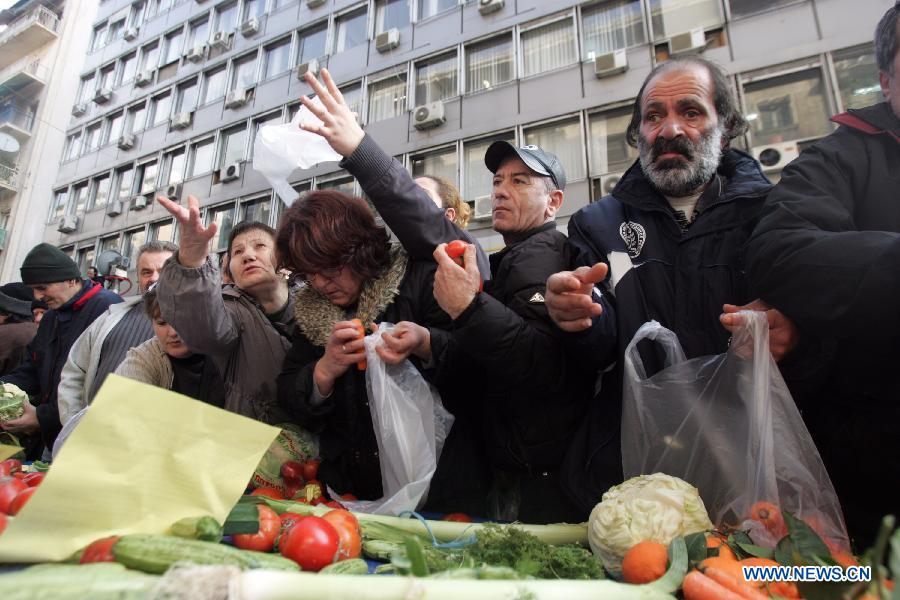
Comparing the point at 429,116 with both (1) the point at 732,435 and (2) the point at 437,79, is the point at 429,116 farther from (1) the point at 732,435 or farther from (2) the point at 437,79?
(1) the point at 732,435

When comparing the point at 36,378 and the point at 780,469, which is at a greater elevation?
the point at 36,378

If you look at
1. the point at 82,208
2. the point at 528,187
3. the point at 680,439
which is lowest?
the point at 680,439

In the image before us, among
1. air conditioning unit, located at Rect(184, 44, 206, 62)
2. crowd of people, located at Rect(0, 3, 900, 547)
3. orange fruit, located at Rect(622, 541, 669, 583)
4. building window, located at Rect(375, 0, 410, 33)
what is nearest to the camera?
orange fruit, located at Rect(622, 541, 669, 583)

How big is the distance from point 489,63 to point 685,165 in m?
9.97

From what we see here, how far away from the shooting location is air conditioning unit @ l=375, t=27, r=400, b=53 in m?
11.4

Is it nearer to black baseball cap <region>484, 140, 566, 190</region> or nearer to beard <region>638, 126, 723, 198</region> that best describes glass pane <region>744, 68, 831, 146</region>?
black baseball cap <region>484, 140, 566, 190</region>

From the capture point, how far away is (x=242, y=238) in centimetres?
265

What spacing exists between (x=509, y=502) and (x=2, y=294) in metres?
5.88

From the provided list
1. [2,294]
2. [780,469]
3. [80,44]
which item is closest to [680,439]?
[780,469]

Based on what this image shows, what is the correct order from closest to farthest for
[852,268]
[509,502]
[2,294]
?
1. [852,268]
2. [509,502]
3. [2,294]

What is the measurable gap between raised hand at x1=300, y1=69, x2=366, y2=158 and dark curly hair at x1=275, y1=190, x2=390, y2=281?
22cm

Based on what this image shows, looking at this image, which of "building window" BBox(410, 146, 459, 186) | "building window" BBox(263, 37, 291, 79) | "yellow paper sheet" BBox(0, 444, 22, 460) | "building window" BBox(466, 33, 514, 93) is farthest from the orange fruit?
"building window" BBox(263, 37, 291, 79)

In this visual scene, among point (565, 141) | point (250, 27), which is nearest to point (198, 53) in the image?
point (250, 27)

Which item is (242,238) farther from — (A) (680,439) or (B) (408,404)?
(A) (680,439)
